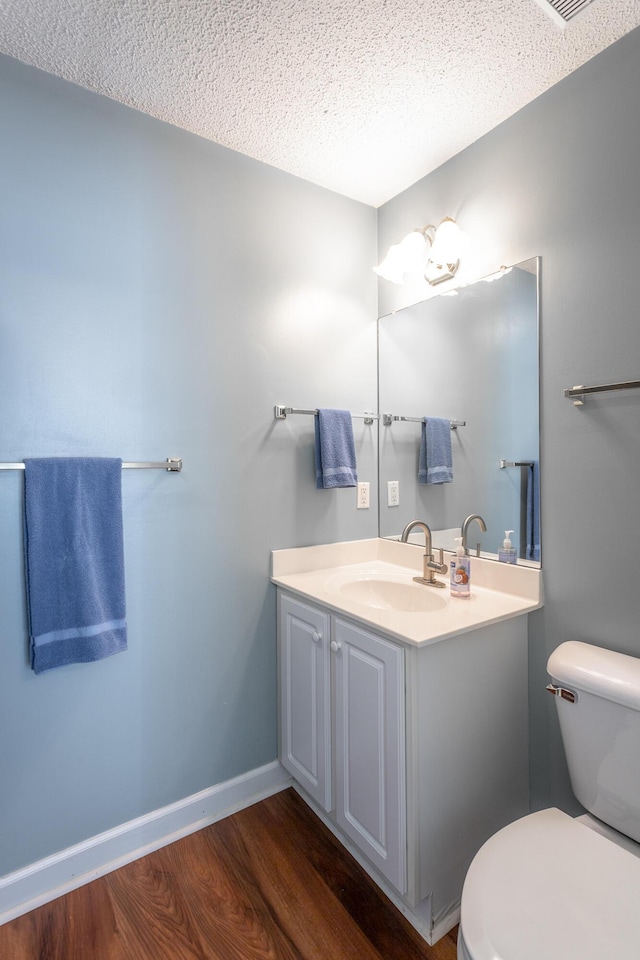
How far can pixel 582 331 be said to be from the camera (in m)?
1.39

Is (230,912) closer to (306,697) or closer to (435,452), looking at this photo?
(306,697)

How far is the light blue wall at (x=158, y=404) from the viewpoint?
137cm

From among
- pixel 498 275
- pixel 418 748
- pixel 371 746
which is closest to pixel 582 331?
pixel 498 275

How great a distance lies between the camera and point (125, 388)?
5.00 ft

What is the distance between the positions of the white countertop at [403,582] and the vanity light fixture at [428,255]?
111 centimetres

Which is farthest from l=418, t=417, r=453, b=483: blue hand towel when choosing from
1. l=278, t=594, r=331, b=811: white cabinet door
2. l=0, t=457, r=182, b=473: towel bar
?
l=0, t=457, r=182, b=473: towel bar

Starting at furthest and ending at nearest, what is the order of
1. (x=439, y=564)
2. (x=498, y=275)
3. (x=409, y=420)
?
1. (x=409, y=420)
2. (x=439, y=564)
3. (x=498, y=275)

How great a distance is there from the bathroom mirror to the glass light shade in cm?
13

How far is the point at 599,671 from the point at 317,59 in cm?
187

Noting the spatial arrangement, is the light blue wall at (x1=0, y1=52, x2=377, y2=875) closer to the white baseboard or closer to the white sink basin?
the white baseboard

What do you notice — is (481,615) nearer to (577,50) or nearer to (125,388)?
(125,388)

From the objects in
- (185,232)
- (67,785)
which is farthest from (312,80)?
(67,785)

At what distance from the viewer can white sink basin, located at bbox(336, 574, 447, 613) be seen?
168cm

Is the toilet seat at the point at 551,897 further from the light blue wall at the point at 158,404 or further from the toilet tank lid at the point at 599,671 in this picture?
the light blue wall at the point at 158,404
